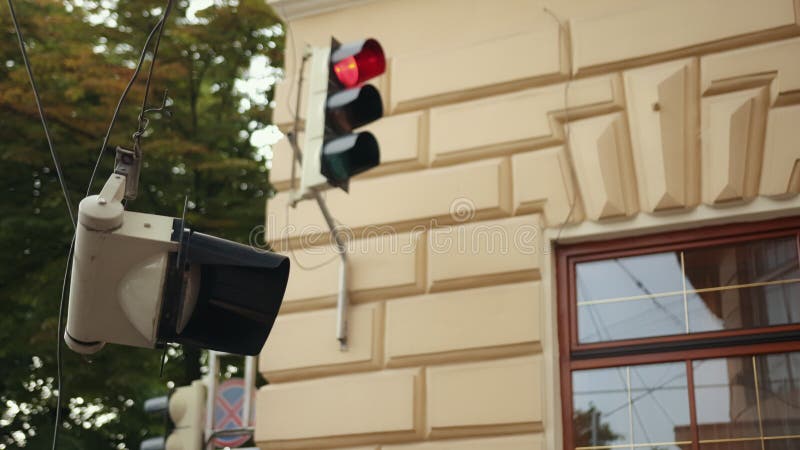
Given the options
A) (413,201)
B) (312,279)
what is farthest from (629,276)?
(312,279)

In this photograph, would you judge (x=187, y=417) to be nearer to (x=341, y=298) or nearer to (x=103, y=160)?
(x=341, y=298)

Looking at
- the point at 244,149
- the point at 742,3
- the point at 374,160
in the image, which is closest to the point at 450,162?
the point at 374,160

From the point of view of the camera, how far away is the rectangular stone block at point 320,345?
6.32 meters

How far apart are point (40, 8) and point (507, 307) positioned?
20.0 feet

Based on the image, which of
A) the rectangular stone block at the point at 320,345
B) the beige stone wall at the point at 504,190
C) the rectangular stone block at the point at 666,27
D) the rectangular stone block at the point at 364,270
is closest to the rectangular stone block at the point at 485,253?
the beige stone wall at the point at 504,190

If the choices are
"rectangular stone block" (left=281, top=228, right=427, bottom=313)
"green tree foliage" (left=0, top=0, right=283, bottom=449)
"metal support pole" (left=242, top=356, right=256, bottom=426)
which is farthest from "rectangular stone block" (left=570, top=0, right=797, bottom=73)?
"green tree foliage" (left=0, top=0, right=283, bottom=449)

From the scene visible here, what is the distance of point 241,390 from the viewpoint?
7879 mm

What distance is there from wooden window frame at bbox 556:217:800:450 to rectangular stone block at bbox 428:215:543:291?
0.21 metres

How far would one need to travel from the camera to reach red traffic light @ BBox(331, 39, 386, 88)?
5398 millimetres

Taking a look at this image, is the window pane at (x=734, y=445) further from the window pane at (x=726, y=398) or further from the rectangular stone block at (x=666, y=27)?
the rectangular stone block at (x=666, y=27)

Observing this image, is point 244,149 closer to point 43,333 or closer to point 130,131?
point 130,131

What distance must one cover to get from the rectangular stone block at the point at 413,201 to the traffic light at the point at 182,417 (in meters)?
1.24

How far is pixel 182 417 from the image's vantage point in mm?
7312

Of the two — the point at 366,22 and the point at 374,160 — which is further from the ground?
the point at 366,22
